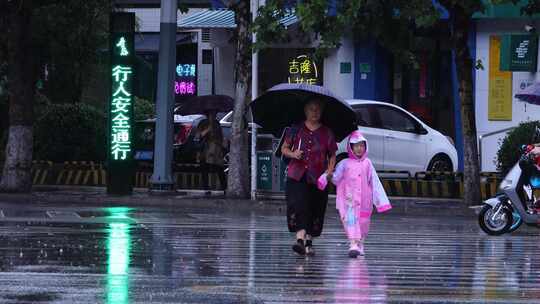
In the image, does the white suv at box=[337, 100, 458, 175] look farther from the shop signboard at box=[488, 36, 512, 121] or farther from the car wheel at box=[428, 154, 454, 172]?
the shop signboard at box=[488, 36, 512, 121]

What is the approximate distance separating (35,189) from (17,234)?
37.7ft

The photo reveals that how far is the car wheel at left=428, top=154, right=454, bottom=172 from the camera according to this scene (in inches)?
1023

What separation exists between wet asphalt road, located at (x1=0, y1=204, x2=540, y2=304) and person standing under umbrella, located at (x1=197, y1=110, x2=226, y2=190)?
645 cm

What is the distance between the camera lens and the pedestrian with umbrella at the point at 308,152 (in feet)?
42.0

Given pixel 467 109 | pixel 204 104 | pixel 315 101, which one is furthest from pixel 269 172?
pixel 315 101

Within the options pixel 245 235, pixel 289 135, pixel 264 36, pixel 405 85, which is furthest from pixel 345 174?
pixel 405 85

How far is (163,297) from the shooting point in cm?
909

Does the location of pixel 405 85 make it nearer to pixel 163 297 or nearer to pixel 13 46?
pixel 13 46

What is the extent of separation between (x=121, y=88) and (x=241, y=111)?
2.30 metres

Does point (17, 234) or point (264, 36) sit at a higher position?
point (264, 36)

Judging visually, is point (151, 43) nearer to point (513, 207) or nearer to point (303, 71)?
point (303, 71)

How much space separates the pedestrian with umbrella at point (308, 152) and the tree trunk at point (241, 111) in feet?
33.6

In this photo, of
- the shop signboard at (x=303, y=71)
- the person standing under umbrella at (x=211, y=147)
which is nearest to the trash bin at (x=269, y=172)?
the person standing under umbrella at (x=211, y=147)

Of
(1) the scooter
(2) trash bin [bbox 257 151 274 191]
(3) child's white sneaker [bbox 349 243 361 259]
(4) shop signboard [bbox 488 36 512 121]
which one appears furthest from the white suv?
(3) child's white sneaker [bbox 349 243 361 259]
